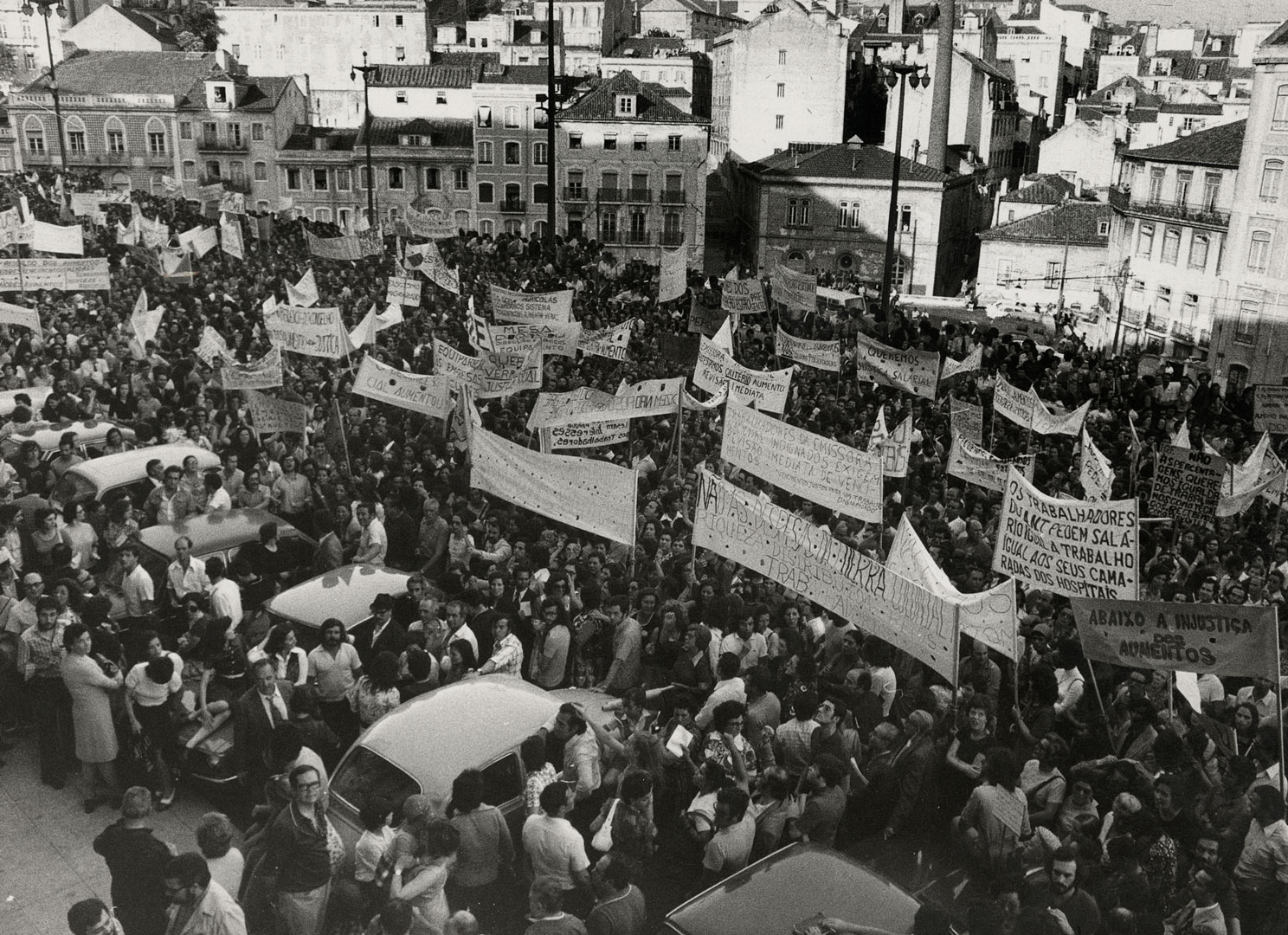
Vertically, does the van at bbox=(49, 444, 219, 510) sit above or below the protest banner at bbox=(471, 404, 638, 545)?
below

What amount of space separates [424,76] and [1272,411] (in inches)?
2069

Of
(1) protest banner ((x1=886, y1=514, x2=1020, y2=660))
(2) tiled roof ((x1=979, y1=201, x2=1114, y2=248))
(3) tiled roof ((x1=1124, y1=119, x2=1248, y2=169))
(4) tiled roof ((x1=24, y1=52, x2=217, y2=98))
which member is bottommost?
(2) tiled roof ((x1=979, y1=201, x2=1114, y2=248))

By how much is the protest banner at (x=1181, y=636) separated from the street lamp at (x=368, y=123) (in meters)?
36.3

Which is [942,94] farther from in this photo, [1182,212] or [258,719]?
[258,719]

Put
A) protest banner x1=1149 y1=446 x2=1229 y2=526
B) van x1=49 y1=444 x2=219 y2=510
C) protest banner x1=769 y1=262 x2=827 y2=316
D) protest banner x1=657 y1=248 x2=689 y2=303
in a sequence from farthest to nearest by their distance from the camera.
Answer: protest banner x1=657 y1=248 x2=689 y2=303
protest banner x1=769 y1=262 x2=827 y2=316
protest banner x1=1149 y1=446 x2=1229 y2=526
van x1=49 y1=444 x2=219 y2=510

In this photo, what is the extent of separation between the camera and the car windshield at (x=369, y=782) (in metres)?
7.82

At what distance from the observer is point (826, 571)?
9.51m

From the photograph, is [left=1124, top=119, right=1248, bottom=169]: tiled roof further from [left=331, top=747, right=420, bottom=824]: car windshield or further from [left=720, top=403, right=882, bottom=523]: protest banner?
[left=331, top=747, right=420, bottom=824]: car windshield

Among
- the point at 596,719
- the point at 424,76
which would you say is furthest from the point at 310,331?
the point at 424,76

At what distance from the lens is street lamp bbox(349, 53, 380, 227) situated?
144 feet

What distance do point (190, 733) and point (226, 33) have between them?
79.1 m

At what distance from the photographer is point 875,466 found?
11.2m

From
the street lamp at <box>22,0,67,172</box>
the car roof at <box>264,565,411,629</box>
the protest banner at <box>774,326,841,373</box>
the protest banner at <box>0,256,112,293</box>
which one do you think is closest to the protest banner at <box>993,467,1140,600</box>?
the car roof at <box>264,565,411,629</box>

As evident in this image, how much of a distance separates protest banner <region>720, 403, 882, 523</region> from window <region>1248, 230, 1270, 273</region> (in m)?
30.1
